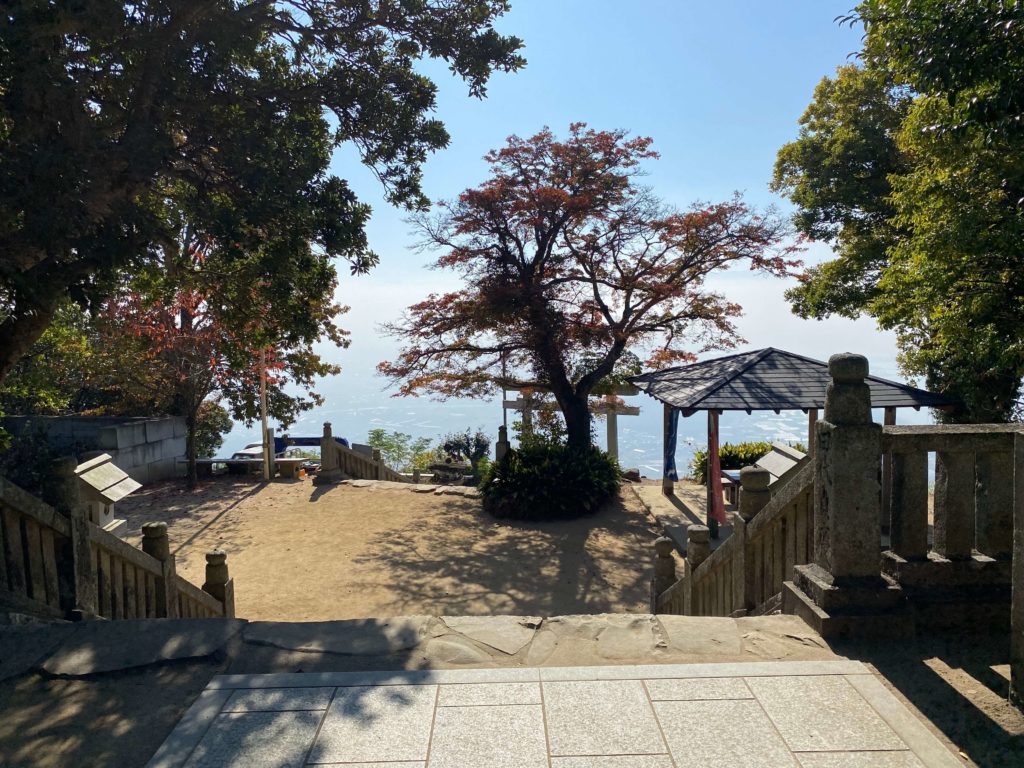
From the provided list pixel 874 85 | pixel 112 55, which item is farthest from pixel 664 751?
pixel 874 85

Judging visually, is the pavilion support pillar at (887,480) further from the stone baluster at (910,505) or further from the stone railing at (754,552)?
the stone railing at (754,552)

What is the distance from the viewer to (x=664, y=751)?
101 inches

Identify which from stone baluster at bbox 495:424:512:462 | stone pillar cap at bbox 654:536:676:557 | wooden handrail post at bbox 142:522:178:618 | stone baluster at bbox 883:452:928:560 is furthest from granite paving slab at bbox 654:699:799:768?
stone baluster at bbox 495:424:512:462

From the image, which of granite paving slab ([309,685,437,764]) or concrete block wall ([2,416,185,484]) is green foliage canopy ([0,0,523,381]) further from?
concrete block wall ([2,416,185,484])

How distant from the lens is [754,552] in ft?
16.1

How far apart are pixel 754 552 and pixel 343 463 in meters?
12.2

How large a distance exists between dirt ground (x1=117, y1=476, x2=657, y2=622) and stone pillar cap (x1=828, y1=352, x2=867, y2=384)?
16.5 ft

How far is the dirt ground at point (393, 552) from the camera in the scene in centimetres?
798

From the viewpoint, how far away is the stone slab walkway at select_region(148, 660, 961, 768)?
8.31ft

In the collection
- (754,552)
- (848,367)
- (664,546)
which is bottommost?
(664,546)

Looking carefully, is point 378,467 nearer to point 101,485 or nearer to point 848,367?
point 101,485

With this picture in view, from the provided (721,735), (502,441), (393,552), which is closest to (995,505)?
(721,735)

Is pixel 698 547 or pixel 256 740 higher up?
pixel 256 740

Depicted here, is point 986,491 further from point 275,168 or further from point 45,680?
point 275,168
